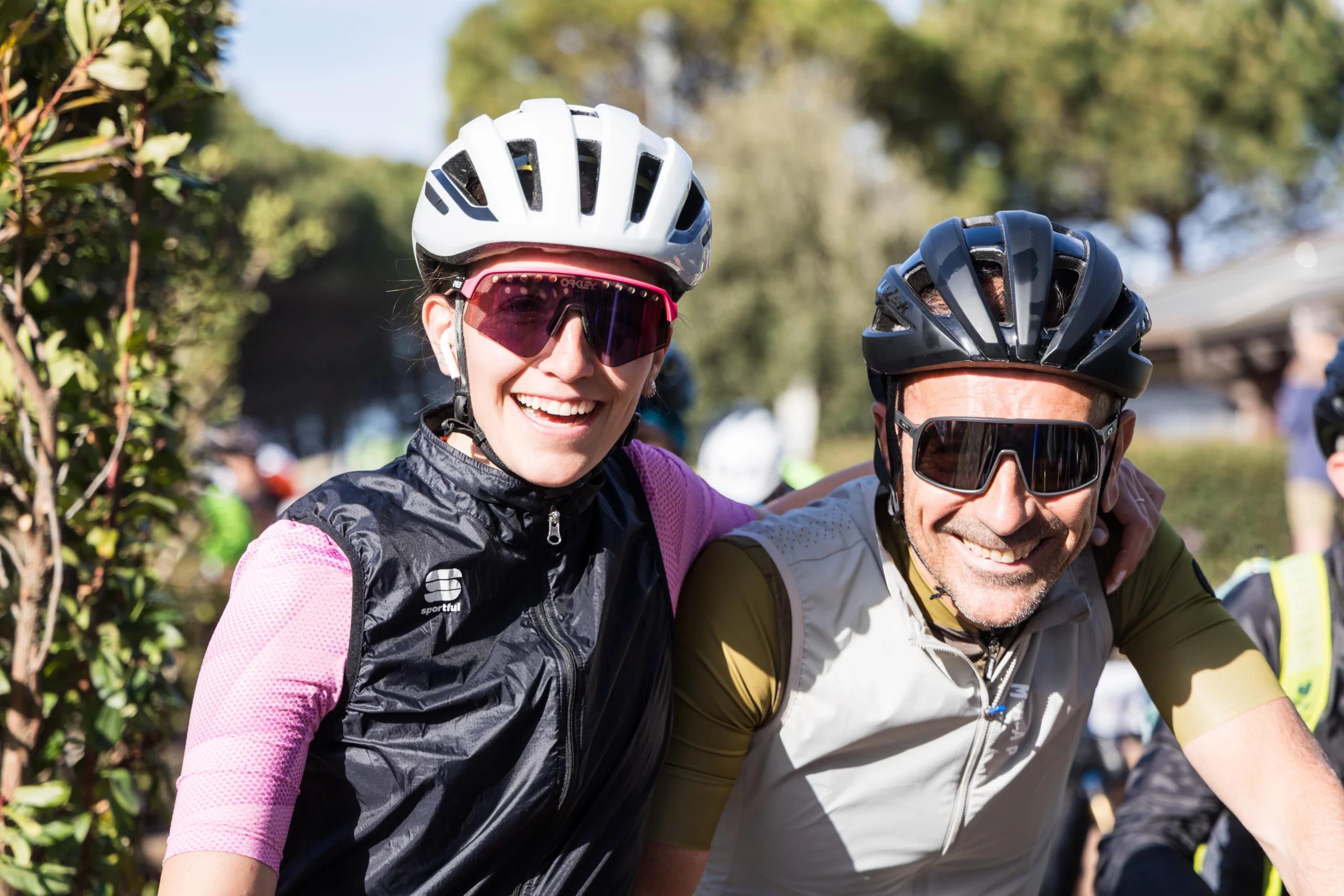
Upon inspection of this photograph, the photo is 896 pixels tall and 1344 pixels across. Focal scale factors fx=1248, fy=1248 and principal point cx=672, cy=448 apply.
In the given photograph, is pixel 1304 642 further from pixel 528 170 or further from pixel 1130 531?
pixel 528 170

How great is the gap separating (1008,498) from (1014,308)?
349mm

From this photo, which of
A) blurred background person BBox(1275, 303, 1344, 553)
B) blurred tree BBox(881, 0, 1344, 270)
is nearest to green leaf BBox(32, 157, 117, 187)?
blurred background person BBox(1275, 303, 1344, 553)

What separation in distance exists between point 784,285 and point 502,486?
26158 millimetres

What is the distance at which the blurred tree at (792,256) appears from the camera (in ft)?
90.1

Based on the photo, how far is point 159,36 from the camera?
2557mm

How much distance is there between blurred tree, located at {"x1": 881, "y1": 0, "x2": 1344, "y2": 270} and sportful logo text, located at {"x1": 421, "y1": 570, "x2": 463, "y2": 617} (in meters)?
36.4

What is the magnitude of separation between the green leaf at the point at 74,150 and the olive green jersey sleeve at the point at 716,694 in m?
1.47

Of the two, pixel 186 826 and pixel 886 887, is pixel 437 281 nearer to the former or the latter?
pixel 186 826

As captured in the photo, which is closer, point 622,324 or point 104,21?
point 622,324

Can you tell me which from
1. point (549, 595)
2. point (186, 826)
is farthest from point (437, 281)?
point (186, 826)

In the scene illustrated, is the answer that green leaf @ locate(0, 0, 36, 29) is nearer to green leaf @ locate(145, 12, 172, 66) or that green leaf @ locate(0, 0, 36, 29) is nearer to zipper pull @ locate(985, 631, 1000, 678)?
green leaf @ locate(145, 12, 172, 66)

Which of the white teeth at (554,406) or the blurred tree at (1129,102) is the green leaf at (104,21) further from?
the blurred tree at (1129,102)

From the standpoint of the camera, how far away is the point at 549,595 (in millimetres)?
2049

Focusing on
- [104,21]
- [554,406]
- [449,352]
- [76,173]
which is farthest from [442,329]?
[104,21]
